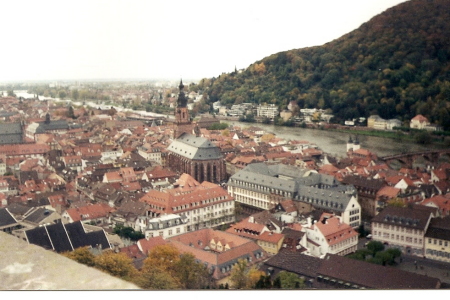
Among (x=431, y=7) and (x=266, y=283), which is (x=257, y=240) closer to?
(x=266, y=283)

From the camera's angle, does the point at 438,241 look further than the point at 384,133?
No

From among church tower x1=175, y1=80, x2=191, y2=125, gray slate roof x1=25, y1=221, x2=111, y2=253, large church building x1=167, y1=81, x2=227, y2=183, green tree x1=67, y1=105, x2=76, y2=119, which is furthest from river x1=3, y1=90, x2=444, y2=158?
gray slate roof x1=25, y1=221, x2=111, y2=253

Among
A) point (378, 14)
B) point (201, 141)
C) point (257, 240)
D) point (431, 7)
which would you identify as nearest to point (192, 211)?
point (257, 240)

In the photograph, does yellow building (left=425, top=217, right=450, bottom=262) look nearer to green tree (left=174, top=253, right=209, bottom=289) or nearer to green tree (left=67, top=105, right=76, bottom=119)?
green tree (left=174, top=253, right=209, bottom=289)

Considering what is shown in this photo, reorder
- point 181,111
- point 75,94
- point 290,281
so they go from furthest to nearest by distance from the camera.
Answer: point 181,111
point 75,94
point 290,281

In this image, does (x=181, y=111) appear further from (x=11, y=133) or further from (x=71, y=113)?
(x=11, y=133)

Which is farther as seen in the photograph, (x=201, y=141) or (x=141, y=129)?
(x=201, y=141)

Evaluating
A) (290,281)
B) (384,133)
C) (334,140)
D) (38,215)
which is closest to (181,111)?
(334,140)

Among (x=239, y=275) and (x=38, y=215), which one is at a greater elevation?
(x=38, y=215)
